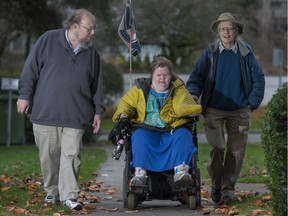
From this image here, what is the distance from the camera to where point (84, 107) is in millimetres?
9023

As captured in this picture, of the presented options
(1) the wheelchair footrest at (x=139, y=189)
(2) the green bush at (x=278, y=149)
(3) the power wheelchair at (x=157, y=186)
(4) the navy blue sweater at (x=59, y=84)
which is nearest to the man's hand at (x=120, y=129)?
(3) the power wheelchair at (x=157, y=186)

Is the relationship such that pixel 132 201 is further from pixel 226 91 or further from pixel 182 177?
pixel 226 91

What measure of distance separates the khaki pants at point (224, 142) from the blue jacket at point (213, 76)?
177 millimetres

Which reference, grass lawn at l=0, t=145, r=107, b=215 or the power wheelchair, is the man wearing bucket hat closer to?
the power wheelchair

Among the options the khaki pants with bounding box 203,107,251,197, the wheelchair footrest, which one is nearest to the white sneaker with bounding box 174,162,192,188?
the wheelchair footrest

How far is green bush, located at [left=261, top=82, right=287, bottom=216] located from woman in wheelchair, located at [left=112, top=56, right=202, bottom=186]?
1631mm

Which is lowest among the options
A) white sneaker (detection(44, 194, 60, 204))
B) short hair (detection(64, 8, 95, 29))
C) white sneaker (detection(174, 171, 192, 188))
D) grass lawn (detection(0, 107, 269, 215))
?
grass lawn (detection(0, 107, 269, 215))

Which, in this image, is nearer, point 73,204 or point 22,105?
point 73,204

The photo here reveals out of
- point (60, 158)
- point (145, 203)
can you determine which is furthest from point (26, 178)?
point (60, 158)

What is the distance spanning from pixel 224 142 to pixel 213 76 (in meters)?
0.74

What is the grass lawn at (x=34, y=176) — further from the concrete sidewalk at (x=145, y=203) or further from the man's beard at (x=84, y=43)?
the man's beard at (x=84, y=43)

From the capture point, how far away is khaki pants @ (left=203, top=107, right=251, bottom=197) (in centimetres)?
942

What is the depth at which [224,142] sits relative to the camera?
9.48 meters

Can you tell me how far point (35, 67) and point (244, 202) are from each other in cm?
269
